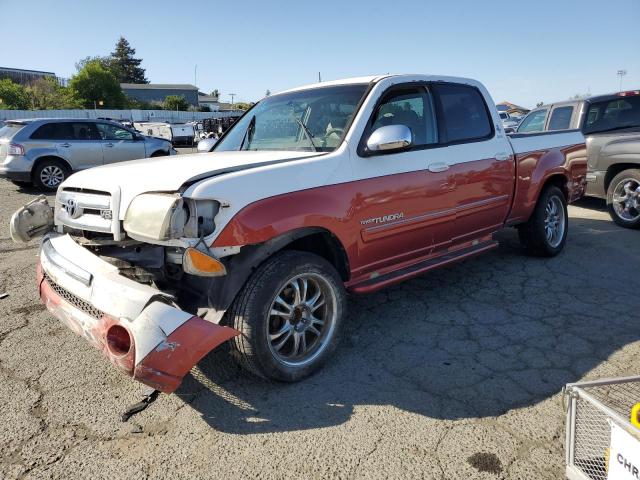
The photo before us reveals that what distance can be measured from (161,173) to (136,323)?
942 millimetres

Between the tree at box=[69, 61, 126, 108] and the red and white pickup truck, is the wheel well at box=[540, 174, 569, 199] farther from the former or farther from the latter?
the tree at box=[69, 61, 126, 108]

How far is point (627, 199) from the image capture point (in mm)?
7102

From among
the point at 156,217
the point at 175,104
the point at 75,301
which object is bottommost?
the point at 75,301

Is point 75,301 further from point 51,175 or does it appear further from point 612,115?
point 51,175

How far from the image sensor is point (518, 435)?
252cm

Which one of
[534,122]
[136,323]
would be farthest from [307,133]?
[534,122]

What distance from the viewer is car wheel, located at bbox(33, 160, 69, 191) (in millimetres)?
11188

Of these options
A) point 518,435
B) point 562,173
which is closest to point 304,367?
point 518,435

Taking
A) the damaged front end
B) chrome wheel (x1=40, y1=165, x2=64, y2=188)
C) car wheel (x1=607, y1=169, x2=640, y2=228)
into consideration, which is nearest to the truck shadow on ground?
the damaged front end

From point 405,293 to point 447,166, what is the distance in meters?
1.31

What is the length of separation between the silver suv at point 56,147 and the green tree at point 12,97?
47591 mm

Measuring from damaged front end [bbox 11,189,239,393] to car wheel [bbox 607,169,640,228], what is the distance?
6.73 meters

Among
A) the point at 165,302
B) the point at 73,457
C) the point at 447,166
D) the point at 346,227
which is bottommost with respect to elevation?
the point at 73,457

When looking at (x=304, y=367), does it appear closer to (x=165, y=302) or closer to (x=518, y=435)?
(x=165, y=302)
